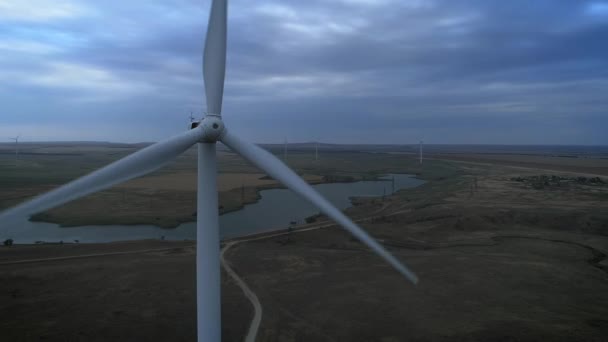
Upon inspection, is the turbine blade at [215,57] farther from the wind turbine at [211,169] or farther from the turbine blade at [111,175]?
the turbine blade at [111,175]

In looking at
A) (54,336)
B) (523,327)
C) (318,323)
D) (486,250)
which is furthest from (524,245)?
(54,336)

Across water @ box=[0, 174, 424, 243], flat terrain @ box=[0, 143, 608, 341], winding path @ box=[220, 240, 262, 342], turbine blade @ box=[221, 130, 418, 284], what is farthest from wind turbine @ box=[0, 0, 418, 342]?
water @ box=[0, 174, 424, 243]

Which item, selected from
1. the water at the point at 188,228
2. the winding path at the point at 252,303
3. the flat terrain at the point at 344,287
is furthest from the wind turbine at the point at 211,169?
the water at the point at 188,228

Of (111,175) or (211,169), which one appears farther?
(211,169)

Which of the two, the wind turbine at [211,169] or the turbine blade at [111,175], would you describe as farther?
the wind turbine at [211,169]

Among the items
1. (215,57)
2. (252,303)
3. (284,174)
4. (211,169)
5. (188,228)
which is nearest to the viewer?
(211,169)

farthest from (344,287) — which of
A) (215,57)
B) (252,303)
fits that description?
(215,57)

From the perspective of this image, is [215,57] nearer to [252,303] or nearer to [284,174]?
[284,174]
